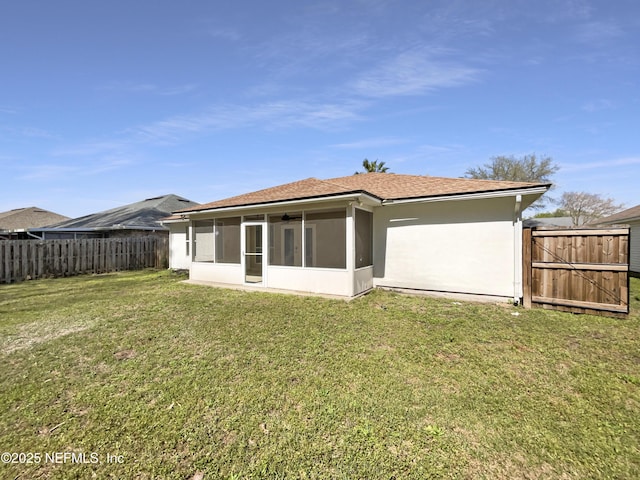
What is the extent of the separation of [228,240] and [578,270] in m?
9.88

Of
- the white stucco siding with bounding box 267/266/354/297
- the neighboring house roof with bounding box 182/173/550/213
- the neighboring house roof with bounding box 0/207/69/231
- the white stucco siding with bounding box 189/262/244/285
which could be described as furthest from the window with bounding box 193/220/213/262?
the neighboring house roof with bounding box 0/207/69/231

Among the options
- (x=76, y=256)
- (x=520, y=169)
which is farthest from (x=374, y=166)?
(x=76, y=256)

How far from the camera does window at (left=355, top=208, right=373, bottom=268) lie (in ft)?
26.6

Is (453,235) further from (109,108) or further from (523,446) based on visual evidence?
(109,108)

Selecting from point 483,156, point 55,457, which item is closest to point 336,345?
point 55,457

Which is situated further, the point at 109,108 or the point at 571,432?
the point at 109,108

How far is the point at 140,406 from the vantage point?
2.90m

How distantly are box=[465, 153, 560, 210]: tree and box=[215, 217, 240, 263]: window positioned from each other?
3199 cm

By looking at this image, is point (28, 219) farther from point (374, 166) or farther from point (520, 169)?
point (520, 169)

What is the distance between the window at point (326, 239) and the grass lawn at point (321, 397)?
2416mm

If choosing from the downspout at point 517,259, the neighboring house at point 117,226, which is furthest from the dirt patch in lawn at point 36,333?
the neighboring house at point 117,226

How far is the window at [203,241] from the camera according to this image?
1027 cm

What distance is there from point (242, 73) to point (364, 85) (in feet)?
15.2

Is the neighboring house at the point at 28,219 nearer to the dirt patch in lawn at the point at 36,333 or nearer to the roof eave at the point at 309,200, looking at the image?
the roof eave at the point at 309,200
